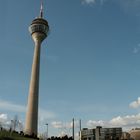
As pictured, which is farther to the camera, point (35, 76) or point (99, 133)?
point (99, 133)

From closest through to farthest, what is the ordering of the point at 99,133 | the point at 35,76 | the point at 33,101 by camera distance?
the point at 33,101 → the point at 35,76 → the point at 99,133

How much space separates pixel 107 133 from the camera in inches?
6521

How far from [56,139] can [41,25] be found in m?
72.2

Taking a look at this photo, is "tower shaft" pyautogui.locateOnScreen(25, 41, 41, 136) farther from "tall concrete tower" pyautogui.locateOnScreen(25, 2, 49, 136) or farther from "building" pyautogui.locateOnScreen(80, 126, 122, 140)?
"building" pyautogui.locateOnScreen(80, 126, 122, 140)

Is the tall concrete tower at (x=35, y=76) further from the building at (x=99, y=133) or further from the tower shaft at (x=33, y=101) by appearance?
the building at (x=99, y=133)

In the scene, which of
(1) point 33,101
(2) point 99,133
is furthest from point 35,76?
(2) point 99,133

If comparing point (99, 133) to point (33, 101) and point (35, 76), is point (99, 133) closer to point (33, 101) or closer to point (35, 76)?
point (33, 101)

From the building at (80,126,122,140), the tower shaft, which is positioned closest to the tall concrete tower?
the tower shaft

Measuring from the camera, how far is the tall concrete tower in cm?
10062

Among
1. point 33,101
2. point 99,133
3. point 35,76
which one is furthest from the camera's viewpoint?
point 99,133

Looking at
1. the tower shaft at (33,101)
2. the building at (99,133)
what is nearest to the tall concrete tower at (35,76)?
the tower shaft at (33,101)

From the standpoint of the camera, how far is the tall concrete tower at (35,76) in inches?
3961

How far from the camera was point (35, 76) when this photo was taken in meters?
106

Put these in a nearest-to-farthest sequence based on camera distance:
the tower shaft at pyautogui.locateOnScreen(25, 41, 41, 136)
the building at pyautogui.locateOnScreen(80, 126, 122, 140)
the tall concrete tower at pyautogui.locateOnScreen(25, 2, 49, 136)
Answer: the tower shaft at pyautogui.locateOnScreen(25, 41, 41, 136) → the tall concrete tower at pyautogui.locateOnScreen(25, 2, 49, 136) → the building at pyautogui.locateOnScreen(80, 126, 122, 140)
